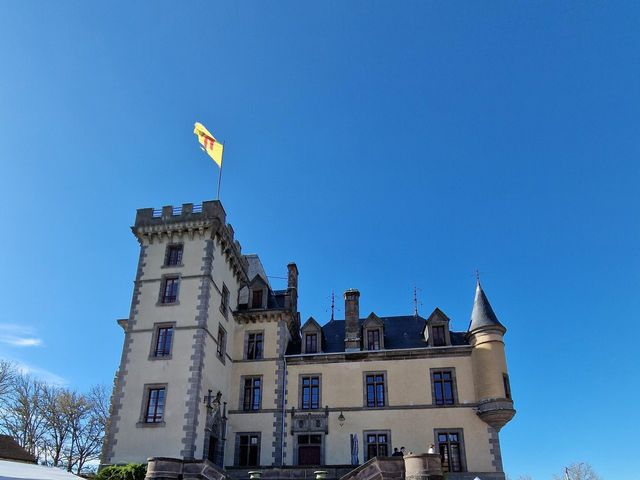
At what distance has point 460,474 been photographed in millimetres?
25031

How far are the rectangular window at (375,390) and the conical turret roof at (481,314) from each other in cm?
582

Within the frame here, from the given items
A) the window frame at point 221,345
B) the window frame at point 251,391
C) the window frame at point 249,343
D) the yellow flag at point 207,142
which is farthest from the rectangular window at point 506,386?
the yellow flag at point 207,142

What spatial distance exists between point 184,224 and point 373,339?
1294 centimetres

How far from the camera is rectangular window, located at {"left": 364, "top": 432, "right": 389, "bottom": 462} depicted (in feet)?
87.4

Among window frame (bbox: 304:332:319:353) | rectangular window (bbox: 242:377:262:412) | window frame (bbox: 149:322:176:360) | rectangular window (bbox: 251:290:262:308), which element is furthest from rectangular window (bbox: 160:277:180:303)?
window frame (bbox: 304:332:319:353)

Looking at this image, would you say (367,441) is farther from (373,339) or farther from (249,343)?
(249,343)

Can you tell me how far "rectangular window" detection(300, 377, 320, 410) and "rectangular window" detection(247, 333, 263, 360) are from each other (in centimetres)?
337

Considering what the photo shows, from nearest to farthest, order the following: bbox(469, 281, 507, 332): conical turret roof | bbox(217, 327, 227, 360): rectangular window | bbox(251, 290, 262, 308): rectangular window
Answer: bbox(469, 281, 507, 332): conical turret roof
bbox(217, 327, 227, 360): rectangular window
bbox(251, 290, 262, 308): rectangular window

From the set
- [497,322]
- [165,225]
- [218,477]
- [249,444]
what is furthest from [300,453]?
[165,225]

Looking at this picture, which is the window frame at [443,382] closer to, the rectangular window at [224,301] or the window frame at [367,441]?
the window frame at [367,441]

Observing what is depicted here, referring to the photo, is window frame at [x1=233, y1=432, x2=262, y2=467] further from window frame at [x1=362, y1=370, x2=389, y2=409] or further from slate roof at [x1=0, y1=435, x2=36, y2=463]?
slate roof at [x1=0, y1=435, x2=36, y2=463]

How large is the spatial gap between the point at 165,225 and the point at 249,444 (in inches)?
527

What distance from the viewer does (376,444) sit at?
26.9 metres

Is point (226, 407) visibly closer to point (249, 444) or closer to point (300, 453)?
point (249, 444)
